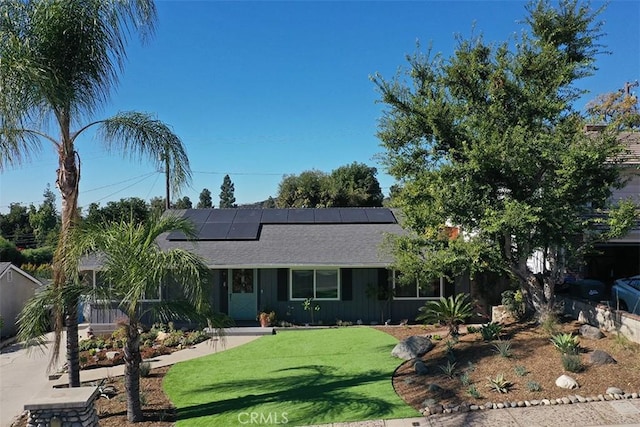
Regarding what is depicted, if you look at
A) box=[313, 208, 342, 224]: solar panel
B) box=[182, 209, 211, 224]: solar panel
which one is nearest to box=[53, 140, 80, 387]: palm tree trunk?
box=[182, 209, 211, 224]: solar panel

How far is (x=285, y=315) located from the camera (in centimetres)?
1670

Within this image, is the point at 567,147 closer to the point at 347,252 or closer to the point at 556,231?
the point at 556,231

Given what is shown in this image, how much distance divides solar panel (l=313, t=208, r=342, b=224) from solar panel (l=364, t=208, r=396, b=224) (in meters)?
1.36

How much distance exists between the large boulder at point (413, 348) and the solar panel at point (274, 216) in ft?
31.3

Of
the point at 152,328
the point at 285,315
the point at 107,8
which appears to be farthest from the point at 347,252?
the point at 107,8

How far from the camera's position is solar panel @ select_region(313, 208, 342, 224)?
20.0 m

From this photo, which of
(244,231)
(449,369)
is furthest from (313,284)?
(449,369)

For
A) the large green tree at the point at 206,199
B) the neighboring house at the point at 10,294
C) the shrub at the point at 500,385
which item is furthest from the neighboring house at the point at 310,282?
the large green tree at the point at 206,199

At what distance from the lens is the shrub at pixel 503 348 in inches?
386

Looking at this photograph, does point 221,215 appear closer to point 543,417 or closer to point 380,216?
point 380,216

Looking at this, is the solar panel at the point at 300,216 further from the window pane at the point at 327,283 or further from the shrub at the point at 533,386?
the shrub at the point at 533,386

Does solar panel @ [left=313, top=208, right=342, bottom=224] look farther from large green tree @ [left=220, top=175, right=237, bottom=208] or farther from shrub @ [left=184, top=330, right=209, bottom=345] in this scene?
large green tree @ [left=220, top=175, right=237, bottom=208]

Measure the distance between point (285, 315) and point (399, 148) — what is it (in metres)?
7.88

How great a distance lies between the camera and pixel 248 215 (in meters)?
20.6
